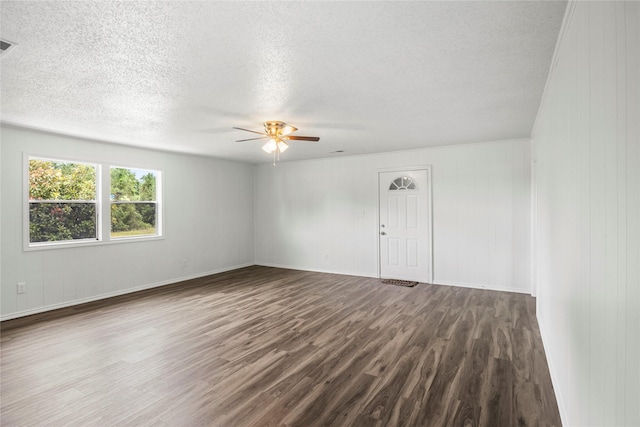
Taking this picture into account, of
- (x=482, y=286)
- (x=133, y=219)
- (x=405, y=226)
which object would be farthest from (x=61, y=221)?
(x=482, y=286)

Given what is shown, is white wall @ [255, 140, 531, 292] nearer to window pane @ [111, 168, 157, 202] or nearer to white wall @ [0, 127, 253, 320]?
white wall @ [0, 127, 253, 320]

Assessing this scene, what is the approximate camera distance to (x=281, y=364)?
2965 millimetres

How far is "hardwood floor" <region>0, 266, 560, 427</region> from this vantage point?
2.27 meters

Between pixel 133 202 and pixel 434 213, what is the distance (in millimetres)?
5304

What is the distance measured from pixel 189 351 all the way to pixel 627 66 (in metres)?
3.64

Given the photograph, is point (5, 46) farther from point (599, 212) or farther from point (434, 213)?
point (434, 213)

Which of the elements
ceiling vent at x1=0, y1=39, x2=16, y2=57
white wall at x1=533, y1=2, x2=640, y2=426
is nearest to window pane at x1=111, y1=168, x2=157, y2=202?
ceiling vent at x1=0, y1=39, x2=16, y2=57

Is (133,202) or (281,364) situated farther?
(133,202)

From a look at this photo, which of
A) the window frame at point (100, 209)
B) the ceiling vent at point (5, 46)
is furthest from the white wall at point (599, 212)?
the window frame at point (100, 209)

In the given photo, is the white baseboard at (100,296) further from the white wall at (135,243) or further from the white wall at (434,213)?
the white wall at (434,213)

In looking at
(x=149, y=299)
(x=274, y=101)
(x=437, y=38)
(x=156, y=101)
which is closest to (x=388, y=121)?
(x=274, y=101)

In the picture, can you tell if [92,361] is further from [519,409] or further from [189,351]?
[519,409]

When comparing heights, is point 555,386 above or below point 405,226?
below

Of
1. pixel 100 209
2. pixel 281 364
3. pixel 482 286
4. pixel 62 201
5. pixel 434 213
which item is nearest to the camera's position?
pixel 281 364
